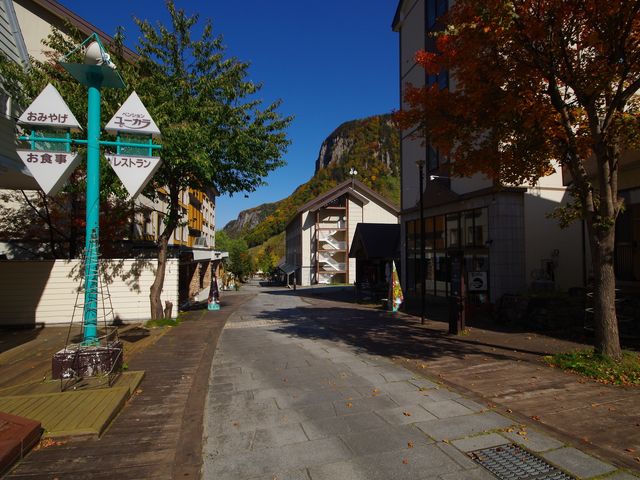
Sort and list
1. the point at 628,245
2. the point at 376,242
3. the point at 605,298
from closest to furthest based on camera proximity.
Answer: the point at 605,298 → the point at 628,245 → the point at 376,242

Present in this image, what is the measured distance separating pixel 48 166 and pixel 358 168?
466 ft

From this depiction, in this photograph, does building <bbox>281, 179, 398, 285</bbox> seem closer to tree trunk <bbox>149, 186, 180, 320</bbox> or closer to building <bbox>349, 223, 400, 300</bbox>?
building <bbox>349, 223, 400, 300</bbox>

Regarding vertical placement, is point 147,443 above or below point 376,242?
below

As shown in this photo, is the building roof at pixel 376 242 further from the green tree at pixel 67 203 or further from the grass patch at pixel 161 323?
the green tree at pixel 67 203

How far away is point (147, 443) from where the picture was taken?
4629mm

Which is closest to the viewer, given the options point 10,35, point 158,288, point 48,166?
point 48,166

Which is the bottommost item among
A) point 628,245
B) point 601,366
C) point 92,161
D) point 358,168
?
point 601,366

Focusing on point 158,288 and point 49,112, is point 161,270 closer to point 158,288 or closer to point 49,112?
point 158,288

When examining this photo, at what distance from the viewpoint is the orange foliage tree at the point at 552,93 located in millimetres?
7059

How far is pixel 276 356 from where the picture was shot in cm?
912

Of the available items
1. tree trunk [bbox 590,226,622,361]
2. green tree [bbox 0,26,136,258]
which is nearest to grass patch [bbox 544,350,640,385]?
tree trunk [bbox 590,226,622,361]

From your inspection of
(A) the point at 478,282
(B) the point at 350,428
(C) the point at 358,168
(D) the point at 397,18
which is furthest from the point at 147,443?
(C) the point at 358,168

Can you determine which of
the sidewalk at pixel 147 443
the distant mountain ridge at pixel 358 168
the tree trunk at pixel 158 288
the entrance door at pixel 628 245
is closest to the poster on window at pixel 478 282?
the entrance door at pixel 628 245

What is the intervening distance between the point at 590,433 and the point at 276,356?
6.28 metres
